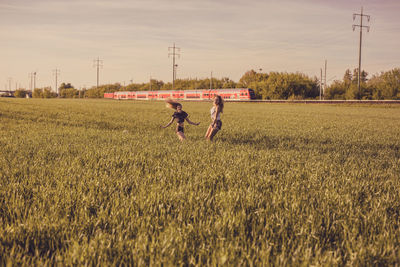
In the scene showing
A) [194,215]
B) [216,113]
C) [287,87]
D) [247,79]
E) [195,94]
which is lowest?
[194,215]

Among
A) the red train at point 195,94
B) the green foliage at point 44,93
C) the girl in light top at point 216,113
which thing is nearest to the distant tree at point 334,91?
the red train at point 195,94

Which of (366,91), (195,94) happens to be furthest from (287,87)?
(195,94)

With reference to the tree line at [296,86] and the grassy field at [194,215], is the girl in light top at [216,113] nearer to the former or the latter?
the grassy field at [194,215]

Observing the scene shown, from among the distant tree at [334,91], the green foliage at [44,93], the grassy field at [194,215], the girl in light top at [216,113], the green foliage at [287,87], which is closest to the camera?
the grassy field at [194,215]

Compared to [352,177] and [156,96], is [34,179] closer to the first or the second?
[352,177]

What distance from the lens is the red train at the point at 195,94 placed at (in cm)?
6519

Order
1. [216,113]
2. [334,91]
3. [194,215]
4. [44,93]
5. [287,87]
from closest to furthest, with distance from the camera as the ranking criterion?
[194,215], [216,113], [334,91], [287,87], [44,93]

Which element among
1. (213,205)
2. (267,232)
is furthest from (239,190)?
(267,232)

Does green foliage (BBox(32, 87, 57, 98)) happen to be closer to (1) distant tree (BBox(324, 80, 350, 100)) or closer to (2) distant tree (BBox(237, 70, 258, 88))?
(2) distant tree (BBox(237, 70, 258, 88))

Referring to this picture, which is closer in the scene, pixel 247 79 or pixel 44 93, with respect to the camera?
pixel 247 79

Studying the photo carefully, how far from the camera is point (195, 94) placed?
75.1 m

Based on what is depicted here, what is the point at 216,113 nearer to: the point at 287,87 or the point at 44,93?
the point at 287,87

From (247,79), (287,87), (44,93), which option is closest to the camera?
(287,87)

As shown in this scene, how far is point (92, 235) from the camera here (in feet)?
7.73
